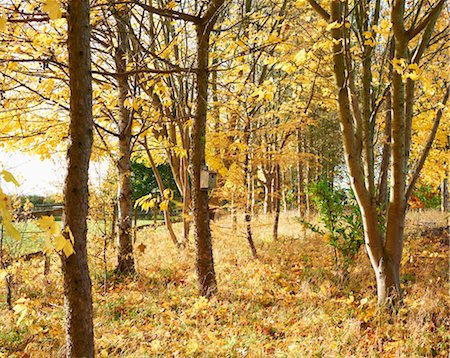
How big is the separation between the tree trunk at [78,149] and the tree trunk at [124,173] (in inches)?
143

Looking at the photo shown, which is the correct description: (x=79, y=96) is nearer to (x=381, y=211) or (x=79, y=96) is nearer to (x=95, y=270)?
(x=95, y=270)

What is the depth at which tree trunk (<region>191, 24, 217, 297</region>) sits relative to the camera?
15.4 feet

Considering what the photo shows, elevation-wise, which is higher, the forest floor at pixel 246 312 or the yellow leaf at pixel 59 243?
the yellow leaf at pixel 59 243

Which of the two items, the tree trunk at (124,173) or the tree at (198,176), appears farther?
the tree trunk at (124,173)

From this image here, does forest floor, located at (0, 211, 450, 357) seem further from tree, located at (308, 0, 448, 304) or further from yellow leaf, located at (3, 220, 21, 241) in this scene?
yellow leaf, located at (3, 220, 21, 241)

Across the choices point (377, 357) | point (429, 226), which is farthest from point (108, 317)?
point (429, 226)

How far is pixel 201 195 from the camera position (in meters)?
4.75

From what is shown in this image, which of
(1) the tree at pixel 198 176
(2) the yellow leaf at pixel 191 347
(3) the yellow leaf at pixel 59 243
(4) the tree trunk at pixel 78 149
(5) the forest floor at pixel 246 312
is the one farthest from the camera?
(1) the tree at pixel 198 176

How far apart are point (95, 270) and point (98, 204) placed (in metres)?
1.14

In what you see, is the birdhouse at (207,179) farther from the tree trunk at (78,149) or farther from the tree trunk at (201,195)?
the tree trunk at (78,149)

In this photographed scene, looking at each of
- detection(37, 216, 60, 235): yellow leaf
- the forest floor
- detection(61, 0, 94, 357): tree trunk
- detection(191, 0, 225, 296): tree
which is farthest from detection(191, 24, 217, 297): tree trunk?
detection(37, 216, 60, 235): yellow leaf

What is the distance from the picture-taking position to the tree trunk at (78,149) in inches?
78.7

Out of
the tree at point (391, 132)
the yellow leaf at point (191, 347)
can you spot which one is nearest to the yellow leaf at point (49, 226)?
the yellow leaf at point (191, 347)

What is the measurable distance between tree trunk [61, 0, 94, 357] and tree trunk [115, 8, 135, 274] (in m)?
3.62
